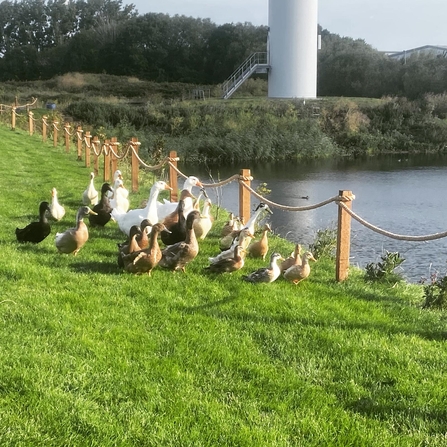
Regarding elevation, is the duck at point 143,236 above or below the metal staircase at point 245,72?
below

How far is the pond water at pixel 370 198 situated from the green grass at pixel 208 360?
4.67 metres

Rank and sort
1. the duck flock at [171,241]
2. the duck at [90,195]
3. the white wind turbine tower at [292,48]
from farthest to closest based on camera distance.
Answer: the white wind turbine tower at [292,48] < the duck at [90,195] < the duck flock at [171,241]

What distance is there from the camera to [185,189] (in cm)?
843

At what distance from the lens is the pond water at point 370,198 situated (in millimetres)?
11617

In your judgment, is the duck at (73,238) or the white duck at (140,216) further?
the white duck at (140,216)

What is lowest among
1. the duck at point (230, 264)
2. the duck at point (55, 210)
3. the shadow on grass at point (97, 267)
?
the shadow on grass at point (97, 267)

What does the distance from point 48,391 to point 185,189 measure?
496 centimetres

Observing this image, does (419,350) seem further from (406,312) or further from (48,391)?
(48,391)

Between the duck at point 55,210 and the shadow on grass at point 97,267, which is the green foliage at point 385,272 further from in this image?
the duck at point 55,210

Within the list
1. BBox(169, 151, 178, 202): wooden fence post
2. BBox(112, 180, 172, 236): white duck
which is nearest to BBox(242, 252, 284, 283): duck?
BBox(112, 180, 172, 236): white duck

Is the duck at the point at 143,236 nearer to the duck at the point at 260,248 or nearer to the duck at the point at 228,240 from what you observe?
the duck at the point at 228,240

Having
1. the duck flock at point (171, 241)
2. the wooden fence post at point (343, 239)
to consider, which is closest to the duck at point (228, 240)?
the duck flock at point (171, 241)

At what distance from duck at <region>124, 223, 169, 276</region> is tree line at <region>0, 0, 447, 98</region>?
155 ft

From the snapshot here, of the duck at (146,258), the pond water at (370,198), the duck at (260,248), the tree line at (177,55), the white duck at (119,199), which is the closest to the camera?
the duck at (146,258)
